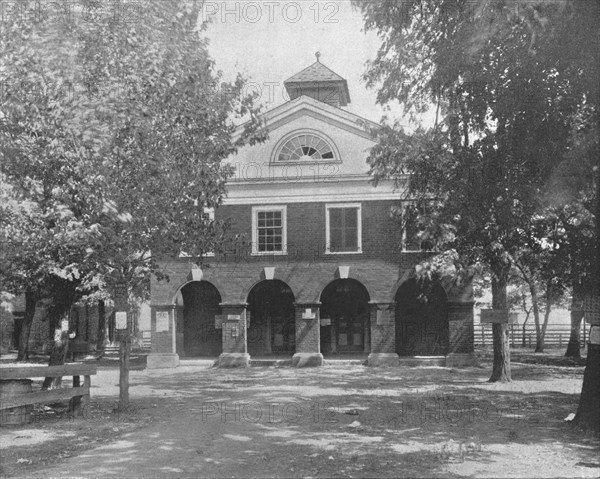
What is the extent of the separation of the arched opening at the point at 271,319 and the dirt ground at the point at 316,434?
1000 centimetres

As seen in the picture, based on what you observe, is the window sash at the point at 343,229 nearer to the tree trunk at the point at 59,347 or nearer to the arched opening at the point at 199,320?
the arched opening at the point at 199,320

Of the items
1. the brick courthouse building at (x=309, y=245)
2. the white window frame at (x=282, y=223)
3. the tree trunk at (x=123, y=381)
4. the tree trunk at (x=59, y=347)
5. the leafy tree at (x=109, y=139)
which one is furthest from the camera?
the white window frame at (x=282, y=223)

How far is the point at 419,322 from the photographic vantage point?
27.4 meters

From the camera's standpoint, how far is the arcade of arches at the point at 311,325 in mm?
25203

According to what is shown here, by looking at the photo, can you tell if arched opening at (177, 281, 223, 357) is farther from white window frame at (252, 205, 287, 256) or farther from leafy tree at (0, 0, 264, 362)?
leafy tree at (0, 0, 264, 362)

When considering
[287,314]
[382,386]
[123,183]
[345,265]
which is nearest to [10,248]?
[123,183]

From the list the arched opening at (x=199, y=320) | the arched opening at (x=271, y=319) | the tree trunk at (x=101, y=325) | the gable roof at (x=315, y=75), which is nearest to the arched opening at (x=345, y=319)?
the arched opening at (x=271, y=319)

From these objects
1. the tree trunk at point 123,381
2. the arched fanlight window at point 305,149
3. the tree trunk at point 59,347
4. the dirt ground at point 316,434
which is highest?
the arched fanlight window at point 305,149

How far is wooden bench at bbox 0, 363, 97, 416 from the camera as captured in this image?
10.8 meters

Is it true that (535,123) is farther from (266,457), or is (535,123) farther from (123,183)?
(123,183)

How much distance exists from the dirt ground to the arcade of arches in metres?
6.66

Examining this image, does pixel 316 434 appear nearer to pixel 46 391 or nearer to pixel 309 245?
pixel 46 391

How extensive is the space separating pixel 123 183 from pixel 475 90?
21.3 feet

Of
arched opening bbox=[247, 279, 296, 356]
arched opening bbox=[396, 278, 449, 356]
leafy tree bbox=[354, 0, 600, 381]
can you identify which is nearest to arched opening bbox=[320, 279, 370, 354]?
arched opening bbox=[247, 279, 296, 356]
